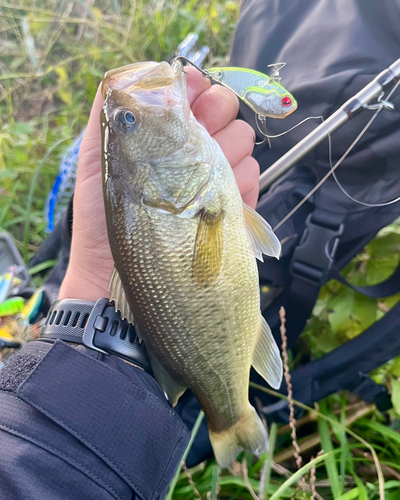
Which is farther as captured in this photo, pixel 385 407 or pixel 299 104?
pixel 385 407

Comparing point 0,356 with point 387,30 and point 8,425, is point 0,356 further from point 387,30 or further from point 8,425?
point 387,30

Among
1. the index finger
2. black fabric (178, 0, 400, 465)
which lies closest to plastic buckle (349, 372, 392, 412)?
black fabric (178, 0, 400, 465)

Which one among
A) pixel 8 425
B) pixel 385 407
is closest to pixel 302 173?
pixel 385 407

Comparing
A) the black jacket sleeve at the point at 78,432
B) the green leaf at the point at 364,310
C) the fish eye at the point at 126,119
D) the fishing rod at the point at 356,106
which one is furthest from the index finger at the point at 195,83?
the green leaf at the point at 364,310

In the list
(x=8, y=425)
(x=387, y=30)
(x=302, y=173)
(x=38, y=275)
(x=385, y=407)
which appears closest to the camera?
(x=8, y=425)

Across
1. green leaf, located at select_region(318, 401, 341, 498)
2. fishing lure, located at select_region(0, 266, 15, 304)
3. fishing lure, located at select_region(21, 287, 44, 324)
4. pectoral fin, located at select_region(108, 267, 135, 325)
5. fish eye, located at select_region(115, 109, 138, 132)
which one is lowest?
green leaf, located at select_region(318, 401, 341, 498)

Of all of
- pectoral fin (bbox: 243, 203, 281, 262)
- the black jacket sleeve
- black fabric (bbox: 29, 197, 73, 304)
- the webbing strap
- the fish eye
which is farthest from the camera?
black fabric (bbox: 29, 197, 73, 304)

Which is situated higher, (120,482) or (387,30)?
(387,30)

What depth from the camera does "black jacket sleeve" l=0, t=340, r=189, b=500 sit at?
950mm

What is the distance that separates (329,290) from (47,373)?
1469 mm

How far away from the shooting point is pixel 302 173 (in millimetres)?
1809

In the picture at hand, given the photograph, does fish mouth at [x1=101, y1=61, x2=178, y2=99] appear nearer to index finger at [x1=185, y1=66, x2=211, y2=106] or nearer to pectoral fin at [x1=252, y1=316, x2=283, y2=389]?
index finger at [x1=185, y1=66, x2=211, y2=106]

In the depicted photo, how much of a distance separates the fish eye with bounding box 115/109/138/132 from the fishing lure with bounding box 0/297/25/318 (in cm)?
138

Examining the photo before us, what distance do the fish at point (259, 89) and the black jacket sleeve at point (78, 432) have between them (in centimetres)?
96
